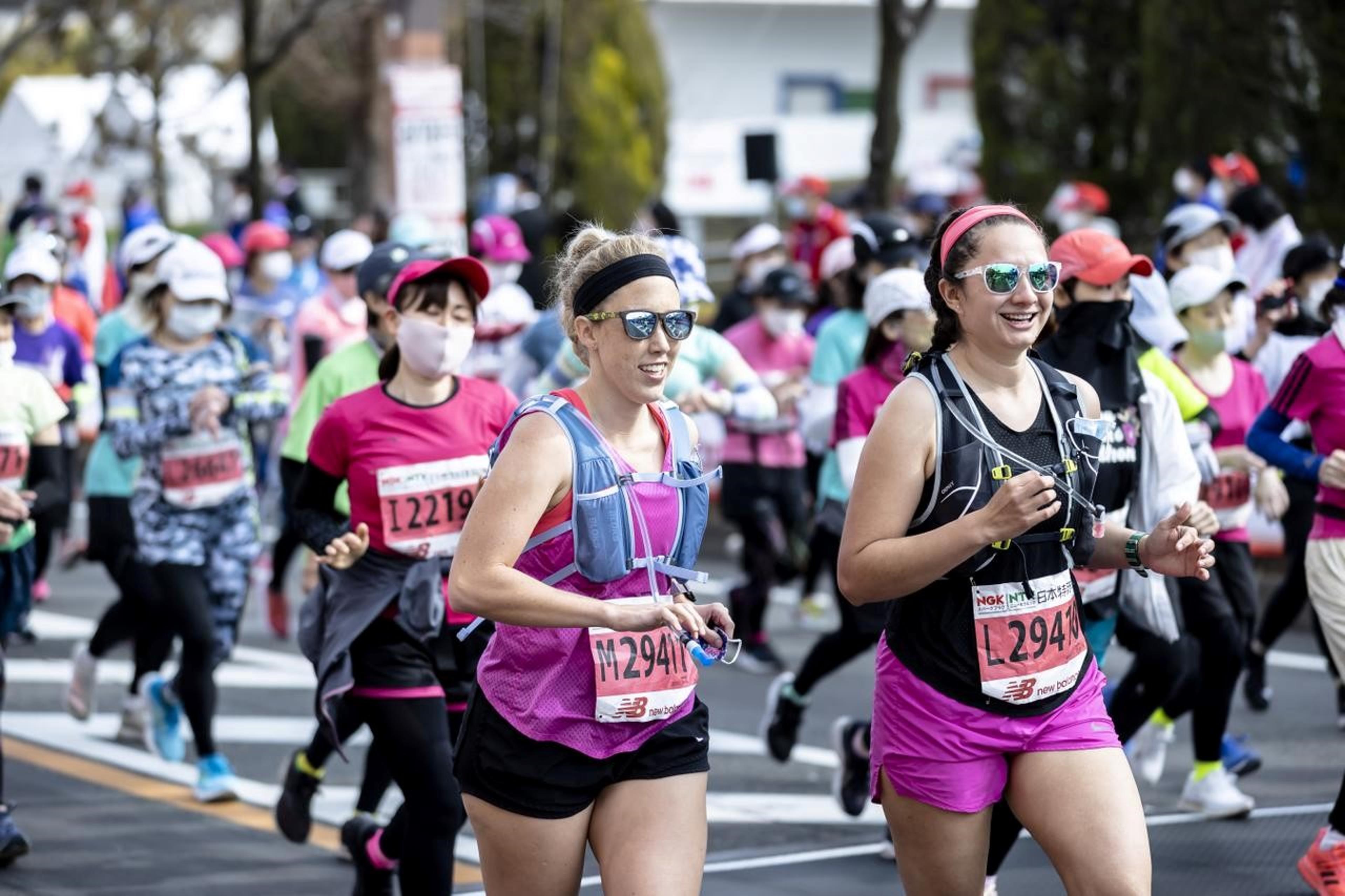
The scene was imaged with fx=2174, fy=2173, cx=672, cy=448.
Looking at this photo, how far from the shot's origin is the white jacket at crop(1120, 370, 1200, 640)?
20.5 ft

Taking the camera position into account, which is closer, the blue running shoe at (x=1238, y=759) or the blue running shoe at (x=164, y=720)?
the blue running shoe at (x=1238, y=759)

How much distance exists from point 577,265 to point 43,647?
7.89 metres

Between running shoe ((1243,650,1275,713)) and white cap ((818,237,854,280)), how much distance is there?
145 inches

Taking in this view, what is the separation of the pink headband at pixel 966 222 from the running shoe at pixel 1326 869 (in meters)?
2.45

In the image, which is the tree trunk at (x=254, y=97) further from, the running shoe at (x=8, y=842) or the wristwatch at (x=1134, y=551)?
the wristwatch at (x=1134, y=551)

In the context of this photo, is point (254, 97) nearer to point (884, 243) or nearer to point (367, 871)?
point (884, 243)

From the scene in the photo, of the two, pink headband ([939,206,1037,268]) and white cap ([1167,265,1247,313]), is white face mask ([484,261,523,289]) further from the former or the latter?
pink headband ([939,206,1037,268])

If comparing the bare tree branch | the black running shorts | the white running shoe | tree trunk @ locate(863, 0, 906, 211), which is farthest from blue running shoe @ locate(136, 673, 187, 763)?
the bare tree branch

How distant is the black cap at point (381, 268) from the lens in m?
6.86

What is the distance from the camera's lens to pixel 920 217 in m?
18.6

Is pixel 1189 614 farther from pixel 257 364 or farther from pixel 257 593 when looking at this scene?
pixel 257 593

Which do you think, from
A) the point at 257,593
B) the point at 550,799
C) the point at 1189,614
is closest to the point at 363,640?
the point at 550,799

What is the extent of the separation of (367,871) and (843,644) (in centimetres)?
242

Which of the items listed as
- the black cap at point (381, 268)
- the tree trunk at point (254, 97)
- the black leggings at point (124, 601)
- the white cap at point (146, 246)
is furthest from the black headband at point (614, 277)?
the tree trunk at point (254, 97)
